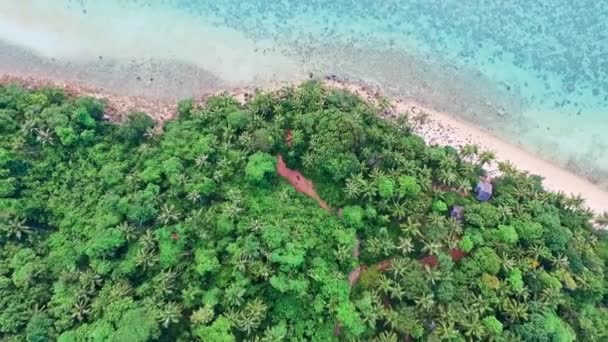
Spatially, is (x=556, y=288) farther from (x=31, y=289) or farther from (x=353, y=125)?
(x=31, y=289)

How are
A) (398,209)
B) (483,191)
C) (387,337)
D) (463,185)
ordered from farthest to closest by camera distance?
1. (483,191)
2. (463,185)
3. (398,209)
4. (387,337)

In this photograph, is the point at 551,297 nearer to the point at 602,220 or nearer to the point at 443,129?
the point at 602,220

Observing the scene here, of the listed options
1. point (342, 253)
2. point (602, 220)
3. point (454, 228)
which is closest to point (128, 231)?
point (342, 253)

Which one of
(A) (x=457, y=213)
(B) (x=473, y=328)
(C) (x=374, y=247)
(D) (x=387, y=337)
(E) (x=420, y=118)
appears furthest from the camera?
(E) (x=420, y=118)

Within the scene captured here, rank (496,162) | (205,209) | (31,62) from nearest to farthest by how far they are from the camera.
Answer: (205,209) → (496,162) → (31,62)

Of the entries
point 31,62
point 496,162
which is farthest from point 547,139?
point 31,62

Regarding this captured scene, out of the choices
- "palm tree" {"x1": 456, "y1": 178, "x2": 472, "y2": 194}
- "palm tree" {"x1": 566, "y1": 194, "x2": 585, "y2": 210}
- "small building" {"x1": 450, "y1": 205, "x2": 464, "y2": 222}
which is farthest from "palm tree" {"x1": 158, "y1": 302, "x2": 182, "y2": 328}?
"palm tree" {"x1": 566, "y1": 194, "x2": 585, "y2": 210}
